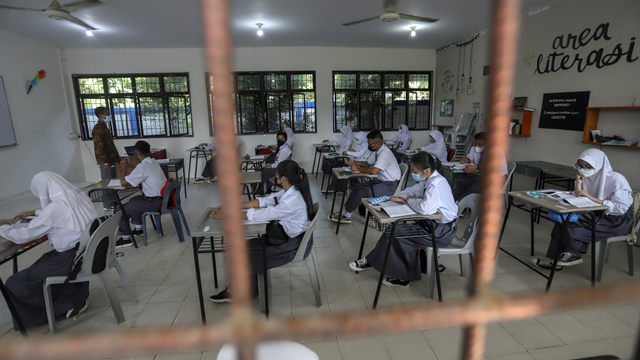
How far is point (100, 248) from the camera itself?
212cm

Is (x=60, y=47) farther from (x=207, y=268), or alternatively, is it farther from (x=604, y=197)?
(x=604, y=197)

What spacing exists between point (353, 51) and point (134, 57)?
16.4 ft

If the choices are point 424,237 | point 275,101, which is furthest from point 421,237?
point 275,101

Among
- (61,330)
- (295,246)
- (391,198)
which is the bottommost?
(61,330)

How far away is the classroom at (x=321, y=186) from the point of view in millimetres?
445

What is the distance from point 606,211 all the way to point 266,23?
5.21 meters

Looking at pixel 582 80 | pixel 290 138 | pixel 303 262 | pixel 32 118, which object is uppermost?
pixel 582 80

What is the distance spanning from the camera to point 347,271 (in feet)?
9.53

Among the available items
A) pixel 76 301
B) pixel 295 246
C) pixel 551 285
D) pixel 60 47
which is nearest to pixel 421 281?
pixel 551 285

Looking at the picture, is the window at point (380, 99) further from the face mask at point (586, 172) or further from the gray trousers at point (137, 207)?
the face mask at point (586, 172)

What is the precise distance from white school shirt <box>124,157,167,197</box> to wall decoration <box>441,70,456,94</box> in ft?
21.3

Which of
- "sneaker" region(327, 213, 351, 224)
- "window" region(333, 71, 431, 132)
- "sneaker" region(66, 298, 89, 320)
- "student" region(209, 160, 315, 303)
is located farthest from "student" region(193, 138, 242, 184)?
"student" region(209, 160, 315, 303)

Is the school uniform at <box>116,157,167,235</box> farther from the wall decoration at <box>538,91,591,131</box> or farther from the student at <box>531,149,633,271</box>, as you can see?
the wall decoration at <box>538,91,591,131</box>

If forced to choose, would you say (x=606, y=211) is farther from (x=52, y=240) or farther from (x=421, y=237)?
(x=52, y=240)
